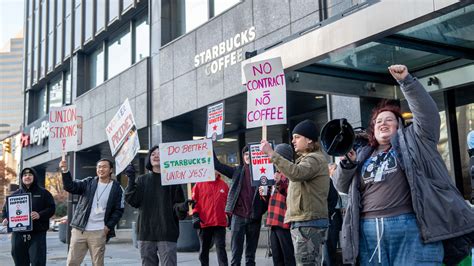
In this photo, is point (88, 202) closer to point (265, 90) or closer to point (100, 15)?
point (265, 90)

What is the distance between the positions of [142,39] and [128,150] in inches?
481

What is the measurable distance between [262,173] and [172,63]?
9.11m

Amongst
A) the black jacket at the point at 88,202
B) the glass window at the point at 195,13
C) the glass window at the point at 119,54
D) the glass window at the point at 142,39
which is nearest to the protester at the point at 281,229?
the black jacket at the point at 88,202

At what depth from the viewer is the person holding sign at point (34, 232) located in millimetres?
7926

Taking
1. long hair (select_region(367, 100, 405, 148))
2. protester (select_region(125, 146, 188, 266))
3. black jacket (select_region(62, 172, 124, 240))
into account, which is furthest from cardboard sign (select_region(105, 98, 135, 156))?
long hair (select_region(367, 100, 405, 148))

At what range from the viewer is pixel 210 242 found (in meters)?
8.25

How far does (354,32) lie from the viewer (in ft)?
23.6

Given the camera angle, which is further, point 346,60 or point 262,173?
point 346,60


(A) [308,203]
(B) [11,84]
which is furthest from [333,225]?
(B) [11,84]

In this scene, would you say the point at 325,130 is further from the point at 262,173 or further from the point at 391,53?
the point at 391,53

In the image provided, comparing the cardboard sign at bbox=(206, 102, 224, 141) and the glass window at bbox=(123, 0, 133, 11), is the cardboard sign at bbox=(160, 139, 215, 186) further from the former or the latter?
the glass window at bbox=(123, 0, 133, 11)

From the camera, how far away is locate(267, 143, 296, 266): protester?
649 centimetres

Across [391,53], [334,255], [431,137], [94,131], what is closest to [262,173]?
[334,255]

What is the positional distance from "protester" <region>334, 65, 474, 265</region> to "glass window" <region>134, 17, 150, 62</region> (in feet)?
50.7
